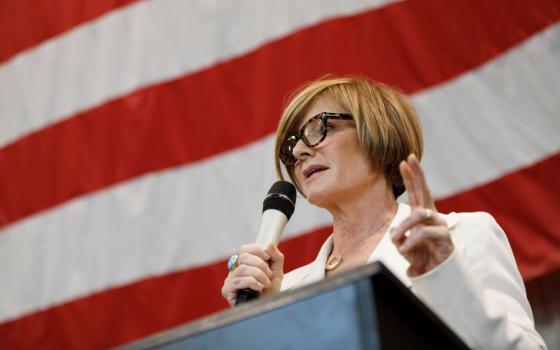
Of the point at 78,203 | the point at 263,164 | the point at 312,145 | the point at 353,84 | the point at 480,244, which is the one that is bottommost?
the point at 480,244

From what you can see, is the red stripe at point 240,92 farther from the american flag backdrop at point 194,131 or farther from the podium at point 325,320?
the podium at point 325,320

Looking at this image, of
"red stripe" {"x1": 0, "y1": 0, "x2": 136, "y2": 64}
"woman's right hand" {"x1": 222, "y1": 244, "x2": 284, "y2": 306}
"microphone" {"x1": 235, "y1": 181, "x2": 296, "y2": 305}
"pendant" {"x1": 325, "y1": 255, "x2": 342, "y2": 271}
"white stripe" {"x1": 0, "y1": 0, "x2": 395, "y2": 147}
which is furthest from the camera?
"red stripe" {"x1": 0, "y1": 0, "x2": 136, "y2": 64}

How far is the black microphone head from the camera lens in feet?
4.33

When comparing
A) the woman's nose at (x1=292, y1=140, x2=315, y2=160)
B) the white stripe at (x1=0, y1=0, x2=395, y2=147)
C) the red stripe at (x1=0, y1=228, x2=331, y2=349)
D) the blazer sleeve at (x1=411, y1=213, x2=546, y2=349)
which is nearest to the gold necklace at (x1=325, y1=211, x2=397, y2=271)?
the woman's nose at (x1=292, y1=140, x2=315, y2=160)

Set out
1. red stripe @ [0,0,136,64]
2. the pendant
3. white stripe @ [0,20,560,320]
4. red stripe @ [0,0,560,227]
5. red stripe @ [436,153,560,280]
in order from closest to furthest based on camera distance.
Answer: the pendant
red stripe @ [436,153,560,280]
white stripe @ [0,20,560,320]
red stripe @ [0,0,560,227]
red stripe @ [0,0,136,64]

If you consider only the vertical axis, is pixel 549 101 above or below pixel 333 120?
above

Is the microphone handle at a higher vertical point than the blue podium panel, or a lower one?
higher

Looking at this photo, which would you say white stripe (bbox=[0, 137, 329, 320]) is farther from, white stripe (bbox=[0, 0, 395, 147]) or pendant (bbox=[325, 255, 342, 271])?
pendant (bbox=[325, 255, 342, 271])

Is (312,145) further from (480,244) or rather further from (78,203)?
(78,203)

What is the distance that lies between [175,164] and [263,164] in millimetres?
284

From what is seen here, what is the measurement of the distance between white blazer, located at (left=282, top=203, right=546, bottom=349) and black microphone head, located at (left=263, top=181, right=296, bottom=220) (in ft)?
0.53

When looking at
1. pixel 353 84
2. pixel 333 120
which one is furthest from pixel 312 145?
pixel 353 84

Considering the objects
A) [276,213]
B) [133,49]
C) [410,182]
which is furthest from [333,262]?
[133,49]

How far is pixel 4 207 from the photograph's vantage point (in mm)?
2643
